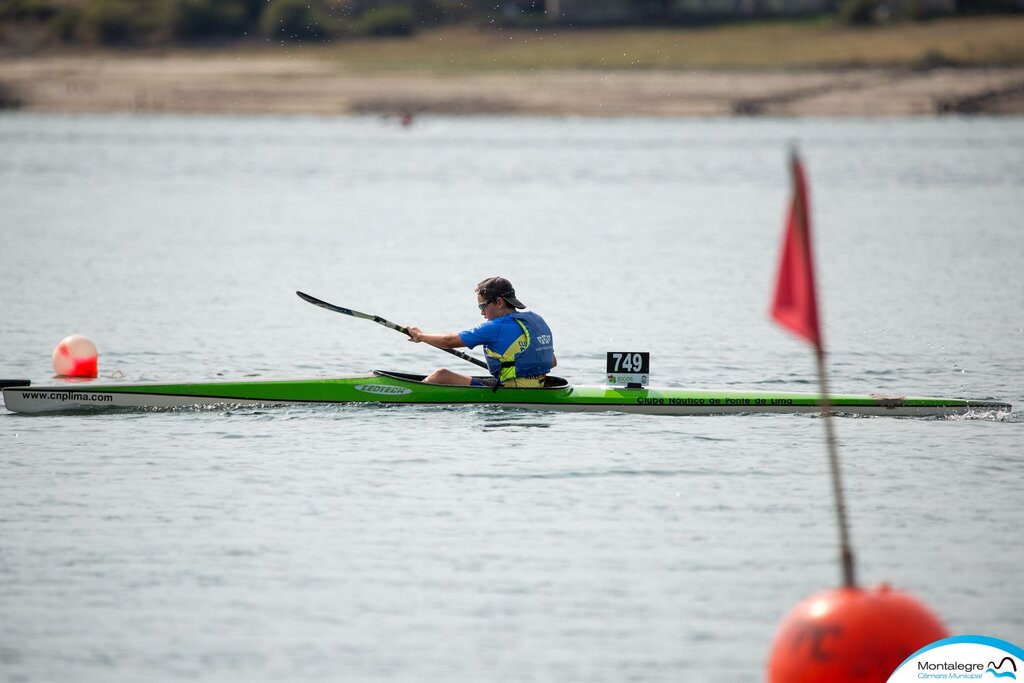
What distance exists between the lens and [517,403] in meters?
17.6

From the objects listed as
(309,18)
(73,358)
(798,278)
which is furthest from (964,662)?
(309,18)

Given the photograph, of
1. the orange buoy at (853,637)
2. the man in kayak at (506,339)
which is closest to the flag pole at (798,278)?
the orange buoy at (853,637)

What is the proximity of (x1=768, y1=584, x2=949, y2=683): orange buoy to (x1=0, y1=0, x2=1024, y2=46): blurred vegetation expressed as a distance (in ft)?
314

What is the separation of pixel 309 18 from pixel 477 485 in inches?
3679

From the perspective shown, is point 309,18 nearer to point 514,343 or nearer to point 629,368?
point 629,368

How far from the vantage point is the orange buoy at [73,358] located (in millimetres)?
19359

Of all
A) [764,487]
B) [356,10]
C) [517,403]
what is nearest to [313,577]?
[764,487]

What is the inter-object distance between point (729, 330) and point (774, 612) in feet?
49.2

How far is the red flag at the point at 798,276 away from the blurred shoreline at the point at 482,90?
80903 millimetres

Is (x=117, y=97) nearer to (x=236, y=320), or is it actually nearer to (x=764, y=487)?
(x=236, y=320)

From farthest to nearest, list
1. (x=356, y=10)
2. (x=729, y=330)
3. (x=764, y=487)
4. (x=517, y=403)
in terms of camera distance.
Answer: (x=356, y=10) < (x=729, y=330) < (x=517, y=403) < (x=764, y=487)

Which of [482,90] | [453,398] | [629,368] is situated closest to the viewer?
[629,368]

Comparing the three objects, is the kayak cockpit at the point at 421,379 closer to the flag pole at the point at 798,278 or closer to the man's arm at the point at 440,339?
the man's arm at the point at 440,339

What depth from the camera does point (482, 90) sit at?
94.3 meters
